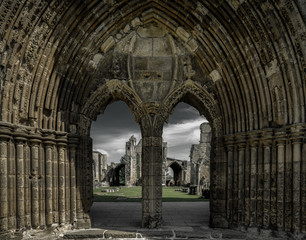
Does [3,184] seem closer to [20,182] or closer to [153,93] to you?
[20,182]

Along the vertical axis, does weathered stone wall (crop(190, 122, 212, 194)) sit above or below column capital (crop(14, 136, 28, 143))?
below

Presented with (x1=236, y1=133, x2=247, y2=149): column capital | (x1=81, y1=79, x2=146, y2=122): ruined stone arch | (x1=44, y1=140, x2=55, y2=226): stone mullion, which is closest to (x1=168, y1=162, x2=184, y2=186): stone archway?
(x1=81, y1=79, x2=146, y2=122): ruined stone arch

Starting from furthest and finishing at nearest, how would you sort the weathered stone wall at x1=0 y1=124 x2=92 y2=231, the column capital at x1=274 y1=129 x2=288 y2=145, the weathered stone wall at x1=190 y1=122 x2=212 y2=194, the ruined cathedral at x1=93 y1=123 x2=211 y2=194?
the ruined cathedral at x1=93 y1=123 x2=211 y2=194 → the weathered stone wall at x1=190 y1=122 x2=212 y2=194 → the column capital at x1=274 y1=129 x2=288 y2=145 → the weathered stone wall at x1=0 y1=124 x2=92 y2=231

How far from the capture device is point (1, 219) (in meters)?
4.64

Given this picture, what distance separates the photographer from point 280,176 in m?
5.17

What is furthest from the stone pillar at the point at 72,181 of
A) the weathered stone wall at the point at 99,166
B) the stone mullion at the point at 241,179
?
the weathered stone wall at the point at 99,166

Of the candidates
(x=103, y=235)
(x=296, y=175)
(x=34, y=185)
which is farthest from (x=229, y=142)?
(x=34, y=185)

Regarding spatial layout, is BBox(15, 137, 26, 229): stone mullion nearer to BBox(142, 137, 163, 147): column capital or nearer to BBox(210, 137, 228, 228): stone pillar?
BBox(142, 137, 163, 147): column capital

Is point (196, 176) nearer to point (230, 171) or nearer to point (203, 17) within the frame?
point (230, 171)

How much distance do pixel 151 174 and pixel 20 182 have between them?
2986 mm

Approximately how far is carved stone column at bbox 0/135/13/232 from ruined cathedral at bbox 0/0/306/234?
0.8 inches

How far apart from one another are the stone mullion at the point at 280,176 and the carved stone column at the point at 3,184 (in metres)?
5.60

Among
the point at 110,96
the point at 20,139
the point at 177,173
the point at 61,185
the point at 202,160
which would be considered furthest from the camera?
the point at 177,173

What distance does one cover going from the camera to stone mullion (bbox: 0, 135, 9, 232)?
4652 mm
